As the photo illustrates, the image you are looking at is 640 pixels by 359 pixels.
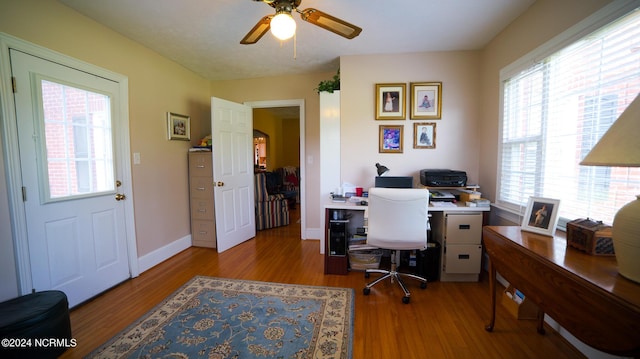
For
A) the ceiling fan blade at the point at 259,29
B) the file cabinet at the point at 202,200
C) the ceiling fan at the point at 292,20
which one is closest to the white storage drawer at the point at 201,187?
the file cabinet at the point at 202,200

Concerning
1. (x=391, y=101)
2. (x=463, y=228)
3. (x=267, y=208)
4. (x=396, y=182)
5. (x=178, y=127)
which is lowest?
(x=267, y=208)

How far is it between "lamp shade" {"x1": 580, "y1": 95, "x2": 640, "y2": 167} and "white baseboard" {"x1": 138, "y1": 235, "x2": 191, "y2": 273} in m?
3.61

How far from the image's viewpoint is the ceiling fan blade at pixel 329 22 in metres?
1.53

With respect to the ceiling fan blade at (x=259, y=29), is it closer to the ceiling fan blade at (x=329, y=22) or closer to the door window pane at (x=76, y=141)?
the ceiling fan blade at (x=329, y=22)

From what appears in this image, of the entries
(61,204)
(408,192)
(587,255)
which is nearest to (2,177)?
(61,204)

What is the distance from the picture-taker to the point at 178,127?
3.04 m

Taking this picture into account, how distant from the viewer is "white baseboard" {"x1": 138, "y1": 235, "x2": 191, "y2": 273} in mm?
2549

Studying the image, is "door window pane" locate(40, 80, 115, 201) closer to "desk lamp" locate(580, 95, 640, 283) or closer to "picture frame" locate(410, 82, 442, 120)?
"picture frame" locate(410, 82, 442, 120)

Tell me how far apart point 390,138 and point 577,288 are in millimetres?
2111

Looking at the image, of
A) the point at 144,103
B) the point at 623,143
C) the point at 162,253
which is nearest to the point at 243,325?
the point at 162,253

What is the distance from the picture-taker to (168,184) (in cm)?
291

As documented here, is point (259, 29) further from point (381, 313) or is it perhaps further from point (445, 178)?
point (381, 313)

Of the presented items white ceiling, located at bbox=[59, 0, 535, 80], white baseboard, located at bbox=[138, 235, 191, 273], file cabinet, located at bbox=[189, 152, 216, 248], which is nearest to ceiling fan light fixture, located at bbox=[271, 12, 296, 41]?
white ceiling, located at bbox=[59, 0, 535, 80]

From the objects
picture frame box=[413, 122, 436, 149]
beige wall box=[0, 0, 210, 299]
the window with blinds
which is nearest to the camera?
the window with blinds
